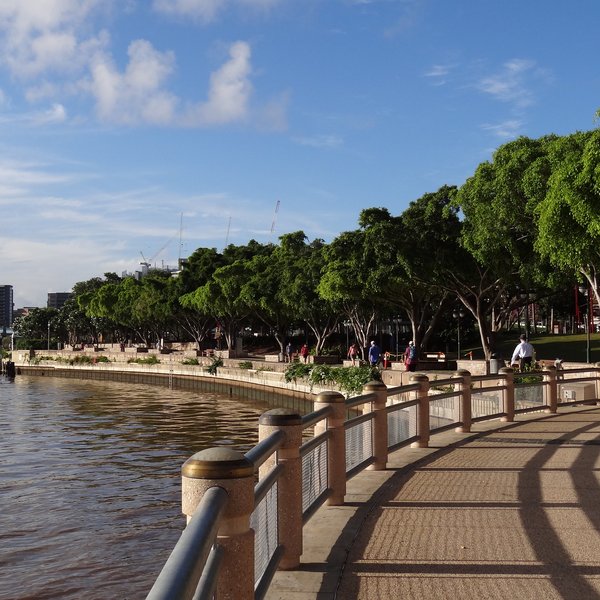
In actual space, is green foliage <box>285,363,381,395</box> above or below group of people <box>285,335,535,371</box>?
below

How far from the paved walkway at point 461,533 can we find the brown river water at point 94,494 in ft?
14.1

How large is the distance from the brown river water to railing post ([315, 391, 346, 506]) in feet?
12.9

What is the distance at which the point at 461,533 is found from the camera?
23.1 feet

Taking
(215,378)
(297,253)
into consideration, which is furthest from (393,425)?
(297,253)

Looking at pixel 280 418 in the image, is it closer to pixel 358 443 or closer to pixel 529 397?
pixel 358 443

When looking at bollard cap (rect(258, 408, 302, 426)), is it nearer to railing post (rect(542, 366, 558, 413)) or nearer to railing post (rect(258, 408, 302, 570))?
railing post (rect(258, 408, 302, 570))

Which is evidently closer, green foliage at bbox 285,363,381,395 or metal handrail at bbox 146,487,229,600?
metal handrail at bbox 146,487,229,600

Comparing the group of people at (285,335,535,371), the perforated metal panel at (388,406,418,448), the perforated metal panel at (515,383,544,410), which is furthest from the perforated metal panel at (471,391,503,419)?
the group of people at (285,335,535,371)

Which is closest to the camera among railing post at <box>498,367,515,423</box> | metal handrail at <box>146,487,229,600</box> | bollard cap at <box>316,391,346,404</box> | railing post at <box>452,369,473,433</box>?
metal handrail at <box>146,487,229,600</box>

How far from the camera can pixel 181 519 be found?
1470cm

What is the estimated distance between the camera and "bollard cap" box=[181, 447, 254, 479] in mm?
3645

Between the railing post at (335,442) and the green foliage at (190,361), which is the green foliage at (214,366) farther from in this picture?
the railing post at (335,442)

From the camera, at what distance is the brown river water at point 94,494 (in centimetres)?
1134

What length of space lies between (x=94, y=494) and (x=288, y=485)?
1257cm
